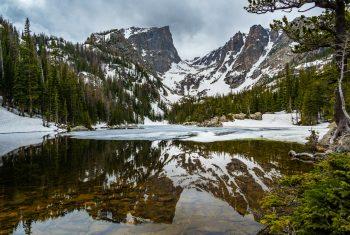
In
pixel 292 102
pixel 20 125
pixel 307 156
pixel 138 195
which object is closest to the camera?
pixel 138 195

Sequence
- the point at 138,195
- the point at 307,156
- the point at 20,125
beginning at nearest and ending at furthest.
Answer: the point at 138,195 → the point at 307,156 → the point at 20,125

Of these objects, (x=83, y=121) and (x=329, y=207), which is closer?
(x=329, y=207)

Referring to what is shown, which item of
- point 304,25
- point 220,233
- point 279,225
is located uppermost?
point 304,25

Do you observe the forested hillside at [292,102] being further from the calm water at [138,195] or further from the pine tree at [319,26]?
the calm water at [138,195]

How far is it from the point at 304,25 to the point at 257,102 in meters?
111

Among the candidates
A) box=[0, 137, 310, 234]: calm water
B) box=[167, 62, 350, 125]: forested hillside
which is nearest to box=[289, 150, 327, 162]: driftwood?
box=[0, 137, 310, 234]: calm water

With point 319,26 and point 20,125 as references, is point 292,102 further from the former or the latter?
point 319,26

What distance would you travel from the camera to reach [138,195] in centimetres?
1231

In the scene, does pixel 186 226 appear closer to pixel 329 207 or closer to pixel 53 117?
pixel 329 207

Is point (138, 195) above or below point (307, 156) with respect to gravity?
below

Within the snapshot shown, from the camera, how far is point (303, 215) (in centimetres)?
539

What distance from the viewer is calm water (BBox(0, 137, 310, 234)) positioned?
29.1 ft

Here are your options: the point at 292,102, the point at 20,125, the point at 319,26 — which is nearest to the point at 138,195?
the point at 319,26

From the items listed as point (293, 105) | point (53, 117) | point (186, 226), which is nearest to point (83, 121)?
point (53, 117)
